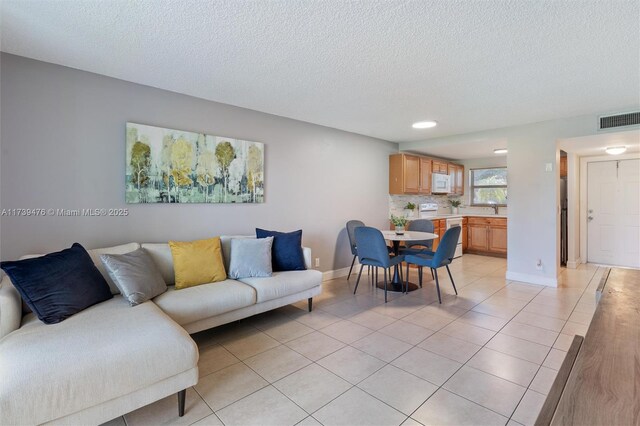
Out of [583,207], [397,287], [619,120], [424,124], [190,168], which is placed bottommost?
[397,287]

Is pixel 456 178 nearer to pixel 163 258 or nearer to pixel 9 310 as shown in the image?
pixel 163 258

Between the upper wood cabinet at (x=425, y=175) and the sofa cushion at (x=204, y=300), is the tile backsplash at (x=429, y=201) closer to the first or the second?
the upper wood cabinet at (x=425, y=175)

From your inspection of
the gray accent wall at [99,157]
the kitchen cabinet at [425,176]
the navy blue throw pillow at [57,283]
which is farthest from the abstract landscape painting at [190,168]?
the kitchen cabinet at [425,176]

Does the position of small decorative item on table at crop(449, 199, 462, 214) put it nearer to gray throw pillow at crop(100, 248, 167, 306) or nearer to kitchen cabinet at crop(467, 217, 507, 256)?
kitchen cabinet at crop(467, 217, 507, 256)

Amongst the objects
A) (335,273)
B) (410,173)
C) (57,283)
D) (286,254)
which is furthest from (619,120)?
(57,283)

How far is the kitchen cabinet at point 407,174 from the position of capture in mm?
5547

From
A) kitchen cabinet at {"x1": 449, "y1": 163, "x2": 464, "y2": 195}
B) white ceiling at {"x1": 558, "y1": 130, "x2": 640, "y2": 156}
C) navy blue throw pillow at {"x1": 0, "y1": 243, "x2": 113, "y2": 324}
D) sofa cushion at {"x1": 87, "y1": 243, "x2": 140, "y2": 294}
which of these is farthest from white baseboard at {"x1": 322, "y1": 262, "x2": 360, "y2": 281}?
white ceiling at {"x1": 558, "y1": 130, "x2": 640, "y2": 156}

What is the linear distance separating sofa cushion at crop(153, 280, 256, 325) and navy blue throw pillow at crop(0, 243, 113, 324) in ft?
1.49

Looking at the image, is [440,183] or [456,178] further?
[456,178]

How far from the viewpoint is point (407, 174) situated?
559 centimetres

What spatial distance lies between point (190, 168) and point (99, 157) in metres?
0.78

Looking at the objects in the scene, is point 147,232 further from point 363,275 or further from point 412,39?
point 363,275

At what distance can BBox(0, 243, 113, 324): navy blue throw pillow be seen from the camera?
1.86 metres

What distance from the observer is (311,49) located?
2.25m
